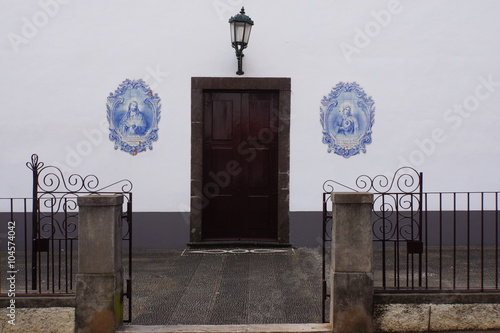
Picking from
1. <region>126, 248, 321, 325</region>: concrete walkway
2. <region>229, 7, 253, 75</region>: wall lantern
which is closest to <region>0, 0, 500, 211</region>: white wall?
<region>229, 7, 253, 75</region>: wall lantern

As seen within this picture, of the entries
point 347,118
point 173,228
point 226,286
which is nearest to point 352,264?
point 226,286

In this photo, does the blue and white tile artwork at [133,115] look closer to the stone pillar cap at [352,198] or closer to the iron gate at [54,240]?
the iron gate at [54,240]

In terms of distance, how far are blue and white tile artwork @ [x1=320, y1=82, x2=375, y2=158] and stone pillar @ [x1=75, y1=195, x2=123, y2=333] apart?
4.22m

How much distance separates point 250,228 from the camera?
24.6 feet

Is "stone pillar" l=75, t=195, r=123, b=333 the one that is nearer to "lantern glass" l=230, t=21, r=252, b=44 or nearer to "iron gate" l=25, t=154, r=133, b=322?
"iron gate" l=25, t=154, r=133, b=322

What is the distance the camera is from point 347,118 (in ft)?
23.8

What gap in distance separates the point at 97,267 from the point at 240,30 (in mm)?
4358

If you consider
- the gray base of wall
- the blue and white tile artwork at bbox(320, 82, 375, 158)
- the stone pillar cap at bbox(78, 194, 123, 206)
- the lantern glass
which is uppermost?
the lantern glass

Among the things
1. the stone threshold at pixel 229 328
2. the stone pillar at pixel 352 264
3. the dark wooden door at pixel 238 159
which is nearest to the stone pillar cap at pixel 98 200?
the stone threshold at pixel 229 328

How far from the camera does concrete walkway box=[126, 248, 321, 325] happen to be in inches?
174

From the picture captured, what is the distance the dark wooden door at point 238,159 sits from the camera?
7426mm

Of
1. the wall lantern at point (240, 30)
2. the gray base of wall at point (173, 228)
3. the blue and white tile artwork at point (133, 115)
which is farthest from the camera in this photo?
the gray base of wall at point (173, 228)

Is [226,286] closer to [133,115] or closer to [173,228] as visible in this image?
[173,228]

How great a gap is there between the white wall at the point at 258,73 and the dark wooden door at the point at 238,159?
1.14 feet
